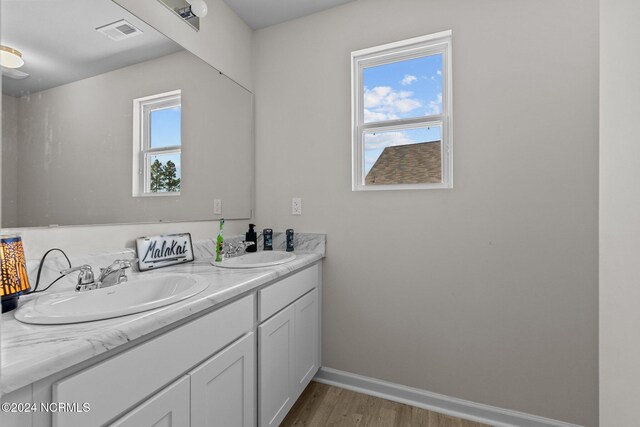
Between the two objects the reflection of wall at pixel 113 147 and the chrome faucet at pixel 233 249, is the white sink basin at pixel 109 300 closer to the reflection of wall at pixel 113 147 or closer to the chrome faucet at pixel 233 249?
the reflection of wall at pixel 113 147

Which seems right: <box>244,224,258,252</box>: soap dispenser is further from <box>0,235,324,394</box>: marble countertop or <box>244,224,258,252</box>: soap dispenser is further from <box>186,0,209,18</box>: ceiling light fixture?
<box>186,0,209,18</box>: ceiling light fixture

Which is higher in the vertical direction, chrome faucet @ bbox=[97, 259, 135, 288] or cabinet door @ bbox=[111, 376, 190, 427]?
chrome faucet @ bbox=[97, 259, 135, 288]

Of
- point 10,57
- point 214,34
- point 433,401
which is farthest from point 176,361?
point 214,34

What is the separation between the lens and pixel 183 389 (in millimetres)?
883

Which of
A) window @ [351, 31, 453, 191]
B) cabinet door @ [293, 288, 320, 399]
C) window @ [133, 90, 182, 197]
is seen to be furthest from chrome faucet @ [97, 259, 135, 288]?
window @ [351, 31, 453, 191]

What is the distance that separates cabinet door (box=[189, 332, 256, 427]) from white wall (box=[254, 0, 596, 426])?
815 mm

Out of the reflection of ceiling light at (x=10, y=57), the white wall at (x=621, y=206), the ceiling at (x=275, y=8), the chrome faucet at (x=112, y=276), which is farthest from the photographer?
the ceiling at (x=275, y=8)

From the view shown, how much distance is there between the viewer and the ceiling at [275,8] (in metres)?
1.90

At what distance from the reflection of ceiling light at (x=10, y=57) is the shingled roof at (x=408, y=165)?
163 cm

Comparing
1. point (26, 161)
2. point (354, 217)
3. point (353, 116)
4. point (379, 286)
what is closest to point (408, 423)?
point (379, 286)

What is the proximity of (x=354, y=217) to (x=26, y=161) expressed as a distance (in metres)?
1.51

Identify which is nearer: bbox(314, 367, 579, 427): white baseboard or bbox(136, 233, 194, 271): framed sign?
bbox(136, 233, 194, 271): framed sign

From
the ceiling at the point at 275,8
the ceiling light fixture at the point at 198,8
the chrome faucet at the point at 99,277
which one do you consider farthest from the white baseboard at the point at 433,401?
the ceiling at the point at 275,8

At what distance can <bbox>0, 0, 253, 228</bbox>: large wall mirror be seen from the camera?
39.0 inches
